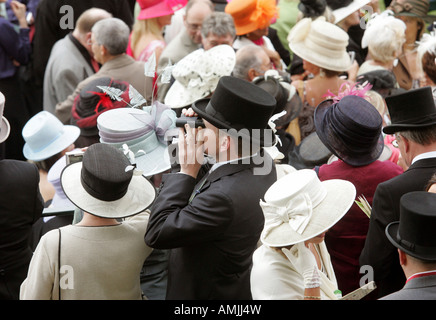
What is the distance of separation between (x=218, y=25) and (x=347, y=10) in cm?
163

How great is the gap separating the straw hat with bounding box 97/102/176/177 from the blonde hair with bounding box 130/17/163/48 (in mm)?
3082

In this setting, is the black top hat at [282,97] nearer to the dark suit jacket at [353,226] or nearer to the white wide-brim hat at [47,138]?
the dark suit jacket at [353,226]

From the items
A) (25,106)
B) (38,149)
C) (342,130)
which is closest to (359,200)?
(342,130)

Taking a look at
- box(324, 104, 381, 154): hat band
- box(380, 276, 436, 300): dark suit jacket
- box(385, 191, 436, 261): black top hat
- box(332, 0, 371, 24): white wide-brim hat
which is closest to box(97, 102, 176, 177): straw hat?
box(324, 104, 381, 154): hat band

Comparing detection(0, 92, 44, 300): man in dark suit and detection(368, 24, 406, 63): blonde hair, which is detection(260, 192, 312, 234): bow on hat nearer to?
detection(0, 92, 44, 300): man in dark suit

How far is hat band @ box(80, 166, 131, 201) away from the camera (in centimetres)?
296

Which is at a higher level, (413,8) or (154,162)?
(154,162)

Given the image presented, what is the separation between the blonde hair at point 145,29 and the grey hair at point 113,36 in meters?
0.96

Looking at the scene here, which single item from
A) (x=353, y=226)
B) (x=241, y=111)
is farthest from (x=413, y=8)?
(x=241, y=111)

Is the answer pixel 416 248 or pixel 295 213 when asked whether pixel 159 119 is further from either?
pixel 416 248

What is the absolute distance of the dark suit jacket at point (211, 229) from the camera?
2.94 metres

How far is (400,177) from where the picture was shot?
3.16m

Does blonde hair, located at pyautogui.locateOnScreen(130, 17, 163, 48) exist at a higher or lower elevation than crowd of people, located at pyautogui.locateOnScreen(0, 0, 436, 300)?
lower
